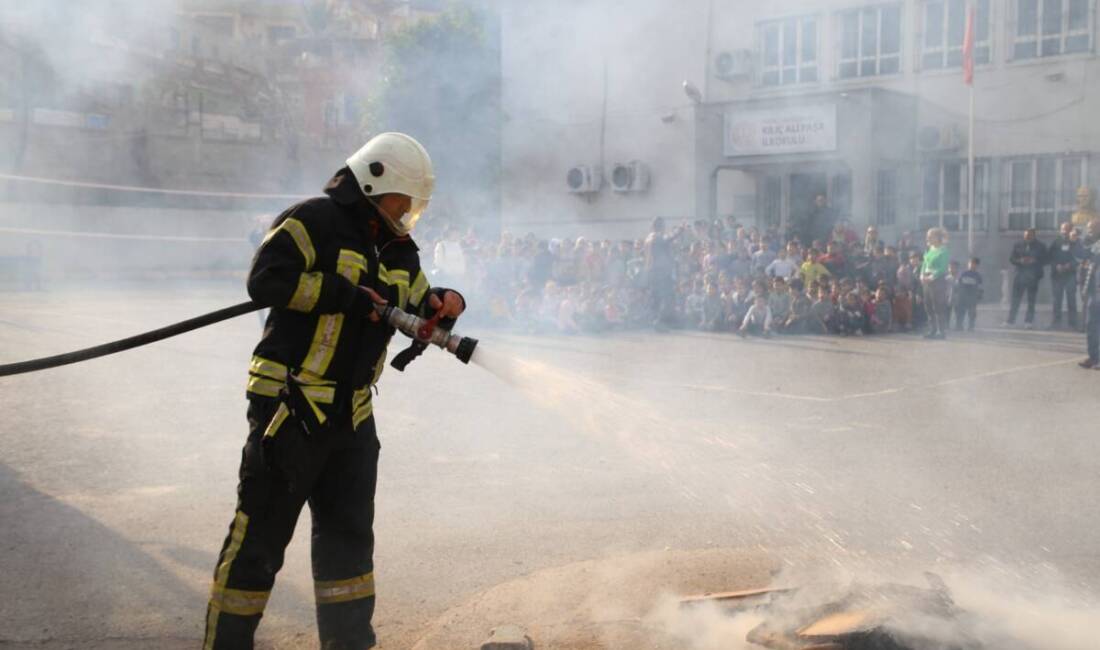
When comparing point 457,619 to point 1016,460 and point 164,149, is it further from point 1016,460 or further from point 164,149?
point 164,149

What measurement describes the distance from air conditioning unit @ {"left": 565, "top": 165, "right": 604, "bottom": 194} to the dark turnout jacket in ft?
21.6

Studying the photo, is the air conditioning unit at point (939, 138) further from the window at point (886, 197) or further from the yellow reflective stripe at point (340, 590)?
the yellow reflective stripe at point (340, 590)

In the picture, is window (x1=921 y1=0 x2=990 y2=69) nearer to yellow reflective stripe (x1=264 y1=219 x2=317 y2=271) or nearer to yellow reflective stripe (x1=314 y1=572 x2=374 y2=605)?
yellow reflective stripe (x1=264 y1=219 x2=317 y2=271)

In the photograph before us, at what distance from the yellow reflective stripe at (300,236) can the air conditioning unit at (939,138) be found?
36.6 feet

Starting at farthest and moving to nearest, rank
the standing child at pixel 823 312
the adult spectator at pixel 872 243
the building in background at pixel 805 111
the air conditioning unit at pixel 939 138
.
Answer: the air conditioning unit at pixel 939 138 < the adult spectator at pixel 872 243 < the standing child at pixel 823 312 < the building in background at pixel 805 111

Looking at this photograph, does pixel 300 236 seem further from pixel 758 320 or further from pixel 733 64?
pixel 758 320

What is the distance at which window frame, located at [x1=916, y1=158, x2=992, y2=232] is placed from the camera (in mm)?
14586

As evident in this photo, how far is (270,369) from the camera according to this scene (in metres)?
2.81

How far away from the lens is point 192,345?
10148mm

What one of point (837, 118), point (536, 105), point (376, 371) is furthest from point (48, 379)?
point (837, 118)

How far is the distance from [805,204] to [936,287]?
340 centimetres

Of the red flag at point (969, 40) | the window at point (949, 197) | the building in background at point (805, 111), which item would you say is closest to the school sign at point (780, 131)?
the building in background at point (805, 111)

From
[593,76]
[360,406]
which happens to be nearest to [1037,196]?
[593,76]

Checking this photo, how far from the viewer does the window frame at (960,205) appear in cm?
1459
